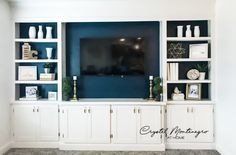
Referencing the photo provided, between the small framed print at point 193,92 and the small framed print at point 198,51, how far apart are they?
1.71 ft

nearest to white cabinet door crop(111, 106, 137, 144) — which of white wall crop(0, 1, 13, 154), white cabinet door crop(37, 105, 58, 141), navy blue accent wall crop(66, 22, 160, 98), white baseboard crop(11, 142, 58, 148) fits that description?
navy blue accent wall crop(66, 22, 160, 98)

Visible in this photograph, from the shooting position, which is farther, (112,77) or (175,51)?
(112,77)

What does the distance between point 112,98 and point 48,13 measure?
75.3 inches

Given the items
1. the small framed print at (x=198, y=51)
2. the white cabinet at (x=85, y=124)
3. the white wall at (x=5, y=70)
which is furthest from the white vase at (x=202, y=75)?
the white wall at (x=5, y=70)

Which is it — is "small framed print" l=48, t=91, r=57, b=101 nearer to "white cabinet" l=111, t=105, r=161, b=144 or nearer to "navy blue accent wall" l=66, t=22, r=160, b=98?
"navy blue accent wall" l=66, t=22, r=160, b=98

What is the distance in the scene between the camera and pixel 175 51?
4.60m

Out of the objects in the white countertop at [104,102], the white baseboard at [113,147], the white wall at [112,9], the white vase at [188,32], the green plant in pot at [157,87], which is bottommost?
the white baseboard at [113,147]

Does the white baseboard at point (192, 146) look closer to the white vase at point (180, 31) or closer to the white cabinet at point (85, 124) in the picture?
the white cabinet at point (85, 124)

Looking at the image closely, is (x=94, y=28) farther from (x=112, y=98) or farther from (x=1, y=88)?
(x=1, y=88)

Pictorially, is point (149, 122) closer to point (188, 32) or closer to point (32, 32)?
point (188, 32)

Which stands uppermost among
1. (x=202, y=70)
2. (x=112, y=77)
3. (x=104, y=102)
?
(x=202, y=70)

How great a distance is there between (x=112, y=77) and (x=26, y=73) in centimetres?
158

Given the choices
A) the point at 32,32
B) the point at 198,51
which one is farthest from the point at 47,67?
the point at 198,51

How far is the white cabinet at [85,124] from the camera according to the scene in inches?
171
